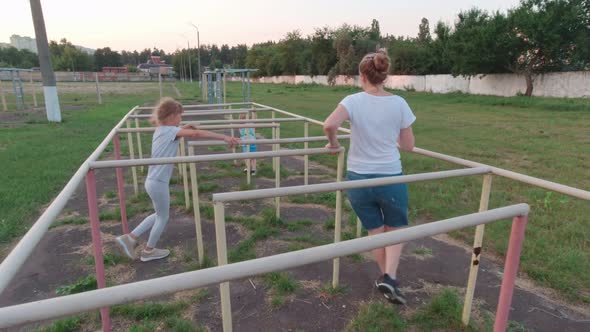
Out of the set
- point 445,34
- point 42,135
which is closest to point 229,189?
point 42,135

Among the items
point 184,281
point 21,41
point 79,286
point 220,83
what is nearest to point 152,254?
point 79,286

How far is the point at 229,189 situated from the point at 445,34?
24309 mm

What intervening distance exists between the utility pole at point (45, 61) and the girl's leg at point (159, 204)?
10.4 metres

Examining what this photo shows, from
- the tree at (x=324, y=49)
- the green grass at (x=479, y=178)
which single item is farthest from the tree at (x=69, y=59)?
the green grass at (x=479, y=178)

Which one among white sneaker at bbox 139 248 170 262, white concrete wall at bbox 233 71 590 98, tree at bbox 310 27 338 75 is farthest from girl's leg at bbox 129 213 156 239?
tree at bbox 310 27 338 75

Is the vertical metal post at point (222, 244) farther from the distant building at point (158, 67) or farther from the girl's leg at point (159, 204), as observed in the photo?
the distant building at point (158, 67)

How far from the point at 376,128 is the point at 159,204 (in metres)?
1.86

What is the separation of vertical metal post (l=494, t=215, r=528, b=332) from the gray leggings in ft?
7.97

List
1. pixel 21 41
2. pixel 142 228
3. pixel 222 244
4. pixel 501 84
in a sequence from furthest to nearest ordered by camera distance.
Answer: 1. pixel 21 41
2. pixel 501 84
3. pixel 142 228
4. pixel 222 244

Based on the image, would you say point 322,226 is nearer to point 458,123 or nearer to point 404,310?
point 404,310

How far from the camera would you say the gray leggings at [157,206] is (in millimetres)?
3068

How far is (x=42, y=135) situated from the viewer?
9094 mm

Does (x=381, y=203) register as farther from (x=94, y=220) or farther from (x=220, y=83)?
(x=220, y=83)

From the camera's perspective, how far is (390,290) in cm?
254
